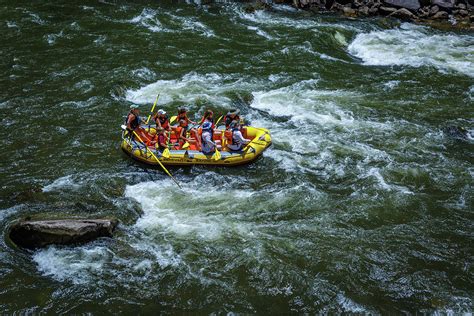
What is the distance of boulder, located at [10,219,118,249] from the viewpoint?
27.3 ft

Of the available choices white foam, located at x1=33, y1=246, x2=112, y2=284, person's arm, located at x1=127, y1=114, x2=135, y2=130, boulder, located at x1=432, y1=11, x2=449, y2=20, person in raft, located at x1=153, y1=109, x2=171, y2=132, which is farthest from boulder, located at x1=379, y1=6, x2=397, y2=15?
white foam, located at x1=33, y1=246, x2=112, y2=284

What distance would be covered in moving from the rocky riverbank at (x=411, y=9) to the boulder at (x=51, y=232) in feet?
46.6

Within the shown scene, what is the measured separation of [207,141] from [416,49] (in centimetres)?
935

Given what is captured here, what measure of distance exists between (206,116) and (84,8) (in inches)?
467

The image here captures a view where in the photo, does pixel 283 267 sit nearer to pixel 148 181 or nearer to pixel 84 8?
pixel 148 181

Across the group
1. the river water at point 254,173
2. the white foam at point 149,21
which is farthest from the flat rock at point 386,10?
the white foam at point 149,21

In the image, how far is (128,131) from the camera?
36.1 feet

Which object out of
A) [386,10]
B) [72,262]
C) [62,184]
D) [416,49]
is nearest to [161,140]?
[62,184]

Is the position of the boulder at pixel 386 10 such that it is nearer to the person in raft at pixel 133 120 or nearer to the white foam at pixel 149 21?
the white foam at pixel 149 21

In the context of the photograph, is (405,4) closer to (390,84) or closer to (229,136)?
(390,84)

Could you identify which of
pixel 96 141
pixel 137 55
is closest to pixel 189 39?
pixel 137 55

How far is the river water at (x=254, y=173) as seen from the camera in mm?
7801

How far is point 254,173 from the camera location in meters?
10.7

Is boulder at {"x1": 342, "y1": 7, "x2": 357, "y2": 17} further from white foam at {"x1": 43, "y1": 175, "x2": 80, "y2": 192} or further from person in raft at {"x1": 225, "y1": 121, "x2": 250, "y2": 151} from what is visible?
white foam at {"x1": 43, "y1": 175, "x2": 80, "y2": 192}
